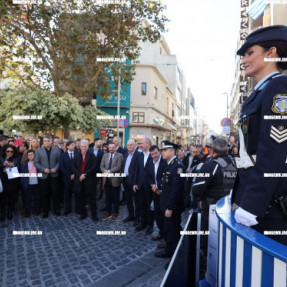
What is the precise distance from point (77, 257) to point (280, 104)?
426cm

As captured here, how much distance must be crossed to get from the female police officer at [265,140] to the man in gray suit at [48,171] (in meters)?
6.30

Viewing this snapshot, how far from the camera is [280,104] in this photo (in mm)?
1424

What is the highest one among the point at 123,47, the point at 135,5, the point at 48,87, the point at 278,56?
the point at 135,5

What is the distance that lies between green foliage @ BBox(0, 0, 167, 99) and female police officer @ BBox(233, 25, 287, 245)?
1307cm

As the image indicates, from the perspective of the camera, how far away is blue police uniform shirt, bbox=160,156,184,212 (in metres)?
4.24

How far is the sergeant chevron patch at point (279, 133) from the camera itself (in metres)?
1.38

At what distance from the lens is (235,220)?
151 centimetres

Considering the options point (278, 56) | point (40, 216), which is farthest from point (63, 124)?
point (278, 56)

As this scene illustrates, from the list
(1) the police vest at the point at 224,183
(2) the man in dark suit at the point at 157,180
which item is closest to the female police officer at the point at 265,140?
(1) the police vest at the point at 224,183

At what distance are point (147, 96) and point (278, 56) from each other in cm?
2879

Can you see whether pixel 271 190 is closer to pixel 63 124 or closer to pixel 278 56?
pixel 278 56

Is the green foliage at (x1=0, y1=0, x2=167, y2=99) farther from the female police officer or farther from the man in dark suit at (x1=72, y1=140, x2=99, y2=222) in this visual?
the female police officer

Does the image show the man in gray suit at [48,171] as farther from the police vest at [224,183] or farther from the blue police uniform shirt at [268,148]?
the blue police uniform shirt at [268,148]

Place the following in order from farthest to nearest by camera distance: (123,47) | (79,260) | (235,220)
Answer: (123,47) → (79,260) → (235,220)
